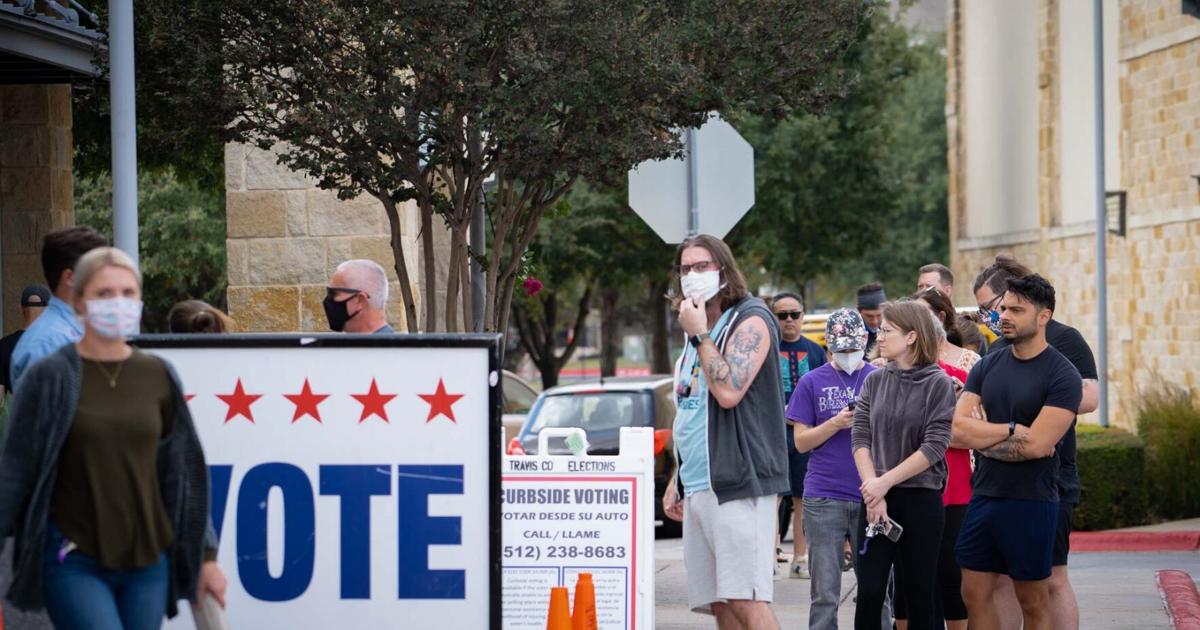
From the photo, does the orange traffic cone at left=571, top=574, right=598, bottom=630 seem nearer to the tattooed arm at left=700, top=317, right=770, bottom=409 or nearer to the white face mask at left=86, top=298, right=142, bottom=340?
the tattooed arm at left=700, top=317, right=770, bottom=409

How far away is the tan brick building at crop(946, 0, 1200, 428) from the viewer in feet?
85.6

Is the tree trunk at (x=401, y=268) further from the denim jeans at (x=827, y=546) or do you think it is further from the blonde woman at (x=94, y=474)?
the blonde woman at (x=94, y=474)

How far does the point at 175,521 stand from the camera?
527 cm

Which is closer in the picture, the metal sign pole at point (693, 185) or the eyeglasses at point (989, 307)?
the eyeglasses at point (989, 307)

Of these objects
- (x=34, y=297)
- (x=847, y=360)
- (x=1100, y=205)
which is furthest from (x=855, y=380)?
(x=1100, y=205)

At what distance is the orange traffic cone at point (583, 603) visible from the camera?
294 inches

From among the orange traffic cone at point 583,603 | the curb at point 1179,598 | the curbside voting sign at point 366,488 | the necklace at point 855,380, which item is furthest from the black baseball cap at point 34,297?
the curb at point 1179,598

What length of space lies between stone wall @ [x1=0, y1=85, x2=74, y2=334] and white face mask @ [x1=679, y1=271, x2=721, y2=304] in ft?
25.0

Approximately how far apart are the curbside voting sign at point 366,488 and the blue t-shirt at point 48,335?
34 cm

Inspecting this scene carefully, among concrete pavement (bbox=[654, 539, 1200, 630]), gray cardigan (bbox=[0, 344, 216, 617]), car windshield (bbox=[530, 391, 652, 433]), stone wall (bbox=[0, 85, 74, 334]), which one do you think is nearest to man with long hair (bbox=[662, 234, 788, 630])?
gray cardigan (bbox=[0, 344, 216, 617])

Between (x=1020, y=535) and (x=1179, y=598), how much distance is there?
4294 mm

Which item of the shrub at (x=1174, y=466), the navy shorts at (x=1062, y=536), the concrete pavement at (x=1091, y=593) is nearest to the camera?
the navy shorts at (x=1062, y=536)

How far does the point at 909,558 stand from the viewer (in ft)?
24.8

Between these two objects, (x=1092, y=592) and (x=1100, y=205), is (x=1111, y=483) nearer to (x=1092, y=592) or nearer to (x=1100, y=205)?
(x=1092, y=592)
